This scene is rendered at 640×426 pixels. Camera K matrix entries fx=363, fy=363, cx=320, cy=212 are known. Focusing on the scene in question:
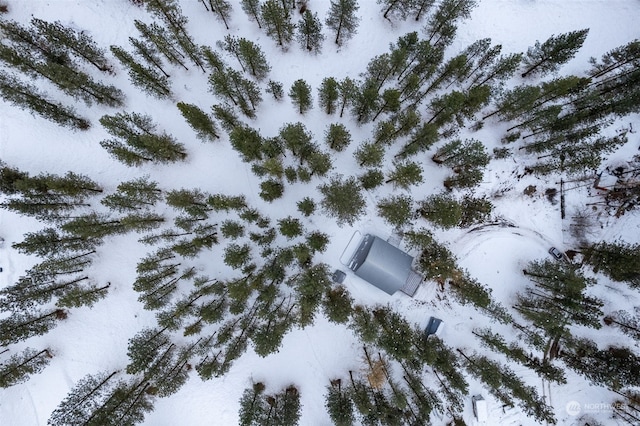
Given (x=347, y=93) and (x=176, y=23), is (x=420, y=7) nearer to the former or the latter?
(x=347, y=93)

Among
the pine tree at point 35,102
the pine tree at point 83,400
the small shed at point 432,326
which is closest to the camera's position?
the pine tree at point 35,102

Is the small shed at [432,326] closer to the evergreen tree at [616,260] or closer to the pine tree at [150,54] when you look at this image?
the evergreen tree at [616,260]

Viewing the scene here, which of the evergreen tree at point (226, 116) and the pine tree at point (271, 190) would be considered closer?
the evergreen tree at point (226, 116)

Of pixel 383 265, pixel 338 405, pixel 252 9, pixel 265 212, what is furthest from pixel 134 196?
pixel 338 405

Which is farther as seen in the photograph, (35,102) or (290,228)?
(35,102)

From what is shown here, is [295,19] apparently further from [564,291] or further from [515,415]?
[515,415]

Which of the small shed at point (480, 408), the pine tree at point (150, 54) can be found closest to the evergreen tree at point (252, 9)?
the pine tree at point (150, 54)
